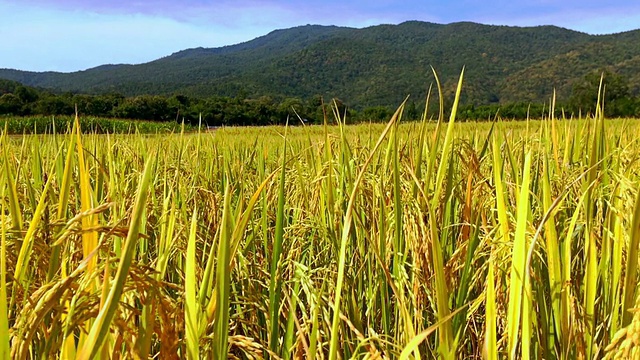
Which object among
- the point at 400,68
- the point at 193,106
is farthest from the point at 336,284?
the point at 400,68

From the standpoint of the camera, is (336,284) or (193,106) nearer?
(336,284)

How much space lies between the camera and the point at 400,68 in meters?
96.4

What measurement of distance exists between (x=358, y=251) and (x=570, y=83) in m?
66.8

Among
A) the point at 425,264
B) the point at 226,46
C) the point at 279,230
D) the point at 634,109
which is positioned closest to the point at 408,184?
the point at 425,264

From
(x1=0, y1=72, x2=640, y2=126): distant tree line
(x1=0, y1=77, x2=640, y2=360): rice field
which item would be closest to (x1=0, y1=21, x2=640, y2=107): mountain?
(x1=0, y1=72, x2=640, y2=126): distant tree line

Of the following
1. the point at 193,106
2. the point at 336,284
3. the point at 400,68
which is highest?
the point at 400,68

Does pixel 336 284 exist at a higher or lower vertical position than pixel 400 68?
lower

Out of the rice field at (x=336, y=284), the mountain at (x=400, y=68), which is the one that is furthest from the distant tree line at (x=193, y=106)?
the rice field at (x=336, y=284)

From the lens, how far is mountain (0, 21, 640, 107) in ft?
214

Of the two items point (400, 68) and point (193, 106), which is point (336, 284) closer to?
point (193, 106)

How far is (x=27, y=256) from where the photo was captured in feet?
1.86

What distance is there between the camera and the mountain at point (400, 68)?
65.4 m

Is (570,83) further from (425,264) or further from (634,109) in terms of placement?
(425,264)

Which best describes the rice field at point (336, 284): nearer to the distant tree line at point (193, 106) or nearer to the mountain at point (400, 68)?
the distant tree line at point (193, 106)
